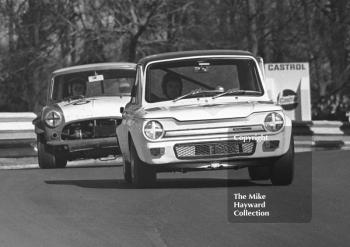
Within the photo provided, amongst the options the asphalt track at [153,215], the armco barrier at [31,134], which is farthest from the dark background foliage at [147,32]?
the asphalt track at [153,215]

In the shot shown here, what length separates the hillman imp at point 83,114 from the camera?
14344 millimetres

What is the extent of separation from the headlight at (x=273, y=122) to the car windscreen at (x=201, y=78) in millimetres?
870

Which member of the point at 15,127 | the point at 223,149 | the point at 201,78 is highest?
the point at 201,78

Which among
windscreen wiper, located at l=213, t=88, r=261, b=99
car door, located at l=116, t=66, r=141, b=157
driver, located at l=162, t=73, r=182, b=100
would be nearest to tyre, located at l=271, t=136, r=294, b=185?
windscreen wiper, located at l=213, t=88, r=261, b=99

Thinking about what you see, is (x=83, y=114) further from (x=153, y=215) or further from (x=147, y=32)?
(x=147, y=32)

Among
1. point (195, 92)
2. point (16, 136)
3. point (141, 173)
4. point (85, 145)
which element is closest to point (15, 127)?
point (16, 136)

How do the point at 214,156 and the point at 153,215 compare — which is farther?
the point at 214,156

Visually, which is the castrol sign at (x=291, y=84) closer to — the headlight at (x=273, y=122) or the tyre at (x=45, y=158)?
the tyre at (x=45, y=158)

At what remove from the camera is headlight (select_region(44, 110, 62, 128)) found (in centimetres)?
1446

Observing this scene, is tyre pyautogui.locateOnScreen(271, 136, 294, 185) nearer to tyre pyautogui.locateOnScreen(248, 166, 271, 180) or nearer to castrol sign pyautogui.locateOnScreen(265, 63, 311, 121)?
tyre pyautogui.locateOnScreen(248, 166, 271, 180)

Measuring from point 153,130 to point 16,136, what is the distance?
961cm

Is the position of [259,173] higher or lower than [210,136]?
lower

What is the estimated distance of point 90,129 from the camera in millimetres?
14547

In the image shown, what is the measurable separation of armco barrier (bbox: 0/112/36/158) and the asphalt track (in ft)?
20.4
